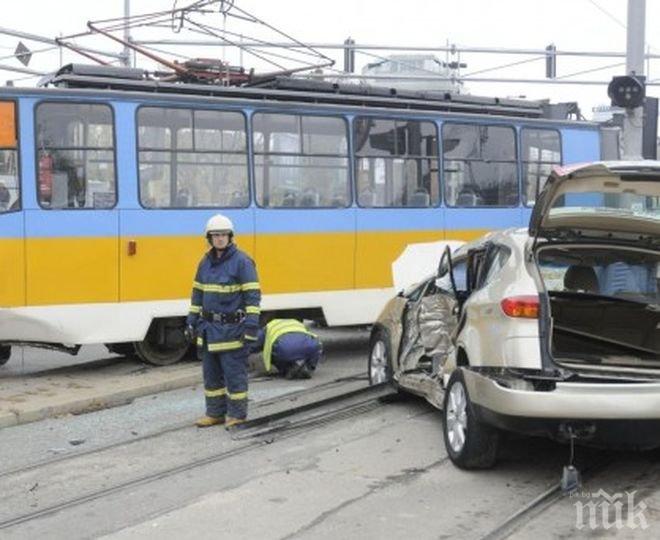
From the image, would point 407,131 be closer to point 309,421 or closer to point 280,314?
point 280,314

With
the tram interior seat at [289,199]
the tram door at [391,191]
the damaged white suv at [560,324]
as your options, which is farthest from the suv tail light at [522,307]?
the tram door at [391,191]

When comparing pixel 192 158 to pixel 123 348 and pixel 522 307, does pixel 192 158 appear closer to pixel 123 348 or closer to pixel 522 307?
pixel 123 348

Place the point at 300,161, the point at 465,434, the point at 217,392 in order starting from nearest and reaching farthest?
the point at 465,434 → the point at 217,392 → the point at 300,161

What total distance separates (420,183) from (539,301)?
21.3ft

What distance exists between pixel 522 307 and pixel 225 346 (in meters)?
2.76

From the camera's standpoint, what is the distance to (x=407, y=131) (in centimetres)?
1195

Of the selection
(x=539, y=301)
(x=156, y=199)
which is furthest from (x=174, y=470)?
(x=156, y=199)

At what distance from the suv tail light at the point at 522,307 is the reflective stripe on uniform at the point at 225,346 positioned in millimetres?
2582

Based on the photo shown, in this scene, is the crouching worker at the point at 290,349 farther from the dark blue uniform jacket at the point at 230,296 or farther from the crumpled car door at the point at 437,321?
the dark blue uniform jacket at the point at 230,296

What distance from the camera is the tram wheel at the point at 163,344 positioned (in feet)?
34.5

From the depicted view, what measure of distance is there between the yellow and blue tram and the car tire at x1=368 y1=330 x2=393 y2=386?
2144 mm

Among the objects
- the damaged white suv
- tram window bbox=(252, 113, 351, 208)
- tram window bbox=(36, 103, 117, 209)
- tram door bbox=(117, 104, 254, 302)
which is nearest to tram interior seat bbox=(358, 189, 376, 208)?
tram window bbox=(252, 113, 351, 208)

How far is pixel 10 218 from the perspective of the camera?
9492 mm

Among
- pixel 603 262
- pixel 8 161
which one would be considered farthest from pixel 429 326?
pixel 8 161
